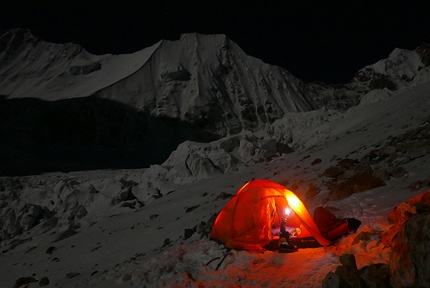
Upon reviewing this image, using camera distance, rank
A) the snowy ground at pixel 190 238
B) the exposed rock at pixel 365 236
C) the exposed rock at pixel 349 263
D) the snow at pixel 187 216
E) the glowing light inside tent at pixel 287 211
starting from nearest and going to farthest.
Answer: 1. the exposed rock at pixel 349 263
2. the exposed rock at pixel 365 236
3. the snowy ground at pixel 190 238
4. the snow at pixel 187 216
5. the glowing light inside tent at pixel 287 211

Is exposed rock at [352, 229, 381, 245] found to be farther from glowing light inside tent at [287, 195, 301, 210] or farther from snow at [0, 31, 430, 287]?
glowing light inside tent at [287, 195, 301, 210]

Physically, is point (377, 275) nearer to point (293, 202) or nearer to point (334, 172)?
point (293, 202)

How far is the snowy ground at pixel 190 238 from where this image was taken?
4.84 metres

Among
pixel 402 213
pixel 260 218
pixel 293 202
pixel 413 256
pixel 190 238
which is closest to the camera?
pixel 413 256

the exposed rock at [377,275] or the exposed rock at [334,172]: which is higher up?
the exposed rock at [377,275]

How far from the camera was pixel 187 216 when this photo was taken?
990cm

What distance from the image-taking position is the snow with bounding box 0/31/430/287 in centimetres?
498

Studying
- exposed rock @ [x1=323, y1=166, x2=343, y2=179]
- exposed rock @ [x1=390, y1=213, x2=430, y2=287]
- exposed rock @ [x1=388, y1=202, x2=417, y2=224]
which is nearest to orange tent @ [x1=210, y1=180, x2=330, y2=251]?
exposed rock @ [x1=388, y1=202, x2=417, y2=224]

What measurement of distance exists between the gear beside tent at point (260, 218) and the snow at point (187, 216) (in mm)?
331

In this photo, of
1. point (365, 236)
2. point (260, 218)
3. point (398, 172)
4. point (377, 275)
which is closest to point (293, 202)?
point (260, 218)

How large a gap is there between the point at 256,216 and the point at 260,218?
3.7 inches

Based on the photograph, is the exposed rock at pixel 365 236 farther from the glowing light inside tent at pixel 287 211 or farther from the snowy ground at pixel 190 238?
the glowing light inside tent at pixel 287 211

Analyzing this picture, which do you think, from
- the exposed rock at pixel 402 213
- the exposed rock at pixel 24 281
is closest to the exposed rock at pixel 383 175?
the exposed rock at pixel 402 213

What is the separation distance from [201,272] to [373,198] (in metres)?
3.96
